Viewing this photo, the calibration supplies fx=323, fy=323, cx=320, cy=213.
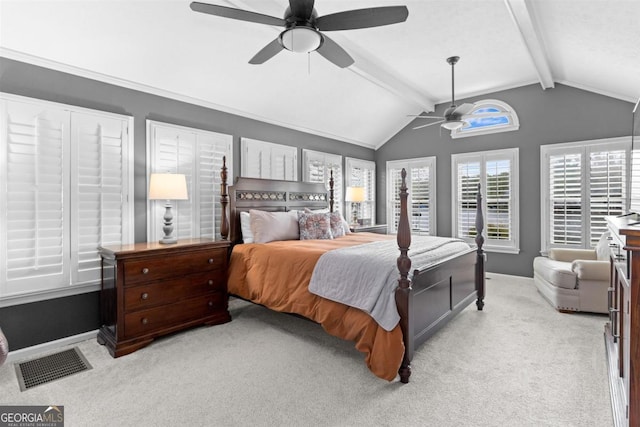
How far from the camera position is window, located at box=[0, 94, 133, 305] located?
9.04 feet

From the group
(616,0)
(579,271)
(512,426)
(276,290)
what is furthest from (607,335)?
(276,290)

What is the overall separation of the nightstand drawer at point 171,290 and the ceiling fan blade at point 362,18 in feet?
8.54

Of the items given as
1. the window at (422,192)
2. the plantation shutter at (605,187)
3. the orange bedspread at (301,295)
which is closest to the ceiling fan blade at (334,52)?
the orange bedspread at (301,295)

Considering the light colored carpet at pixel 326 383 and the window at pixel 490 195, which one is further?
the window at pixel 490 195

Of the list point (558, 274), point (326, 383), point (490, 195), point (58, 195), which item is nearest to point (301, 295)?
point (326, 383)

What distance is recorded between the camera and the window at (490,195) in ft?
18.2

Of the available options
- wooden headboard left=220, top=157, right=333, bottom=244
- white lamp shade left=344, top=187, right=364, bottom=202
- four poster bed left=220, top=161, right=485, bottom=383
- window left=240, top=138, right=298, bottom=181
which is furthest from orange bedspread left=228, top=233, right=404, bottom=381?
white lamp shade left=344, top=187, right=364, bottom=202

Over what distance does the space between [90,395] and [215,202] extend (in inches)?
97.4

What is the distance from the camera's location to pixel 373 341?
246 centimetres

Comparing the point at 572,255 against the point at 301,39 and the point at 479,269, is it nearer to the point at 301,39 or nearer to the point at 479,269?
the point at 479,269

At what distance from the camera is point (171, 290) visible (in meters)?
3.16

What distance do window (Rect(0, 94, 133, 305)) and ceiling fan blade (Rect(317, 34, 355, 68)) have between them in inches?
89.0

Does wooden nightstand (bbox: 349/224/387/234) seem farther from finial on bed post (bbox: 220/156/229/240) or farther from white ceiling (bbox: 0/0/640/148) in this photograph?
finial on bed post (bbox: 220/156/229/240)

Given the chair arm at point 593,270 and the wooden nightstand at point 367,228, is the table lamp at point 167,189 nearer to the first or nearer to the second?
the wooden nightstand at point 367,228
